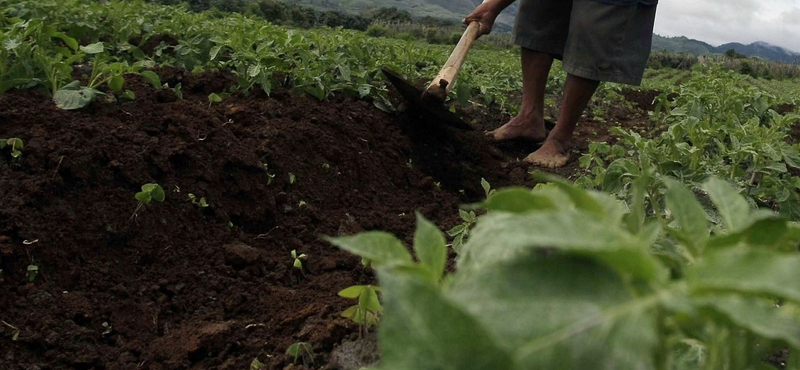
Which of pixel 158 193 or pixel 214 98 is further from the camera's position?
pixel 214 98

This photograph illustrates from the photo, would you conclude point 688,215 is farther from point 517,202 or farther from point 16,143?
point 16,143

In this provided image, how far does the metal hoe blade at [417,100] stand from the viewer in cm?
397

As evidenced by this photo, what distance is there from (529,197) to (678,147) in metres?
2.02

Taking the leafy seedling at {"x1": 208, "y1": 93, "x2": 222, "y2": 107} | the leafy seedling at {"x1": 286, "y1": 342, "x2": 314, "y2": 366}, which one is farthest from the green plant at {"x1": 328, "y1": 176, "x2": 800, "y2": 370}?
the leafy seedling at {"x1": 208, "y1": 93, "x2": 222, "y2": 107}

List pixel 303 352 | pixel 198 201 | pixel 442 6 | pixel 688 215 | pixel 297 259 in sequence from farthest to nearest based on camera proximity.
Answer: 1. pixel 442 6
2. pixel 198 201
3. pixel 297 259
4. pixel 303 352
5. pixel 688 215

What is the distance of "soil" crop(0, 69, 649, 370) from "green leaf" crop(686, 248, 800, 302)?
1262mm

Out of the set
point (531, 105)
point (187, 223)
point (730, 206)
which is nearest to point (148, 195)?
point (187, 223)

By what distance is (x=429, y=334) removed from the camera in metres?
0.43

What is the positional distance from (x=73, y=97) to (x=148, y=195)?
81 cm

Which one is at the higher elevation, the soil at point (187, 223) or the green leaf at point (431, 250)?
the green leaf at point (431, 250)

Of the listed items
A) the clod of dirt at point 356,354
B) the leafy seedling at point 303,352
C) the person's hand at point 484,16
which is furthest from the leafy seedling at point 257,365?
the person's hand at point 484,16

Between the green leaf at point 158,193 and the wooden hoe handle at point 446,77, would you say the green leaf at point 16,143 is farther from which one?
the wooden hoe handle at point 446,77

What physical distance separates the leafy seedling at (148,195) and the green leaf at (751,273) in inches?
85.4

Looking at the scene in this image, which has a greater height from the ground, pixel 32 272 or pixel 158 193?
pixel 158 193
